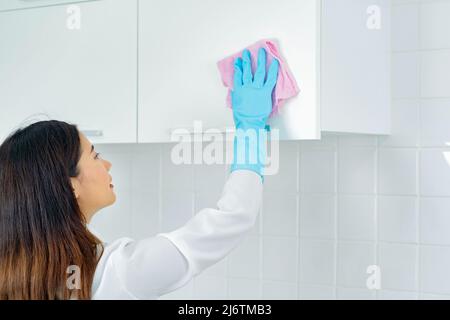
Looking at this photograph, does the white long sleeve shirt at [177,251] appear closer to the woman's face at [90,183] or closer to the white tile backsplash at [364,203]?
the woman's face at [90,183]

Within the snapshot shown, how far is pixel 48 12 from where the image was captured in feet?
5.89

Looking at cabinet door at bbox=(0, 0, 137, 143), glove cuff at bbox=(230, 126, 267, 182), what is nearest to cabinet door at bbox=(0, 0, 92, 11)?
cabinet door at bbox=(0, 0, 137, 143)

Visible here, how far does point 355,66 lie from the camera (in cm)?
157

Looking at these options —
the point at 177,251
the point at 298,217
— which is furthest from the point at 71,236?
the point at 298,217

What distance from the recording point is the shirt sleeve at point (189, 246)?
4.38 ft

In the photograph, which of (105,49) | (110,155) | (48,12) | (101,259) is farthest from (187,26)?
(110,155)

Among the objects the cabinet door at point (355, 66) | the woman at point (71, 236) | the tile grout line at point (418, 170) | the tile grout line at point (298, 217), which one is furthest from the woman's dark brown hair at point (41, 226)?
the tile grout line at point (418, 170)

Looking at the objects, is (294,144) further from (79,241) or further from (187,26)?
(79,241)

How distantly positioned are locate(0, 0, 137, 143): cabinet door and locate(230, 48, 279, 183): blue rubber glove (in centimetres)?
33

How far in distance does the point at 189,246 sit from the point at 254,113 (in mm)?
297

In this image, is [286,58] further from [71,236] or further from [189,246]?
[71,236]

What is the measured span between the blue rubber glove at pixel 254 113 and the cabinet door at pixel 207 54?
0.15 ft
